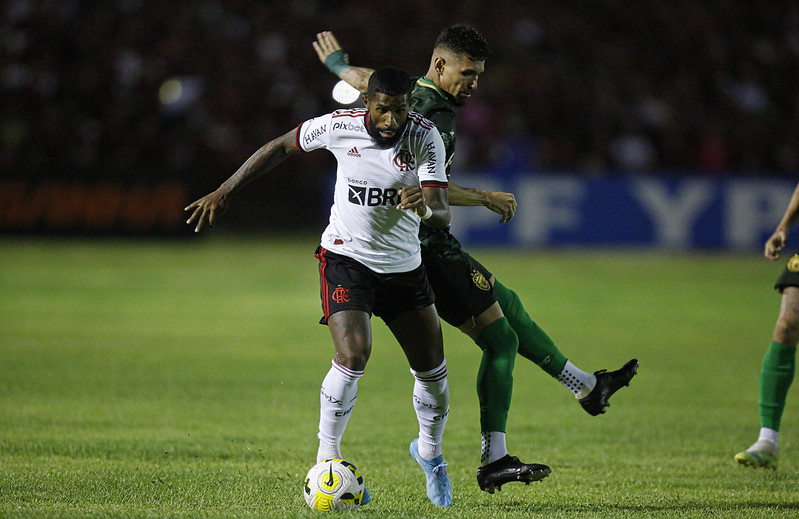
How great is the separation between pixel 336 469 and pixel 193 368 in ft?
16.6

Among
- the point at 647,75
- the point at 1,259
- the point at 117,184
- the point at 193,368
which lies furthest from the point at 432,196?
the point at 647,75

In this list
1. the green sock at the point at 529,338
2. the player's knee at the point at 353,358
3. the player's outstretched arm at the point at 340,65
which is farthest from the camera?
the player's outstretched arm at the point at 340,65

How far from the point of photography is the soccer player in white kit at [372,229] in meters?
5.33

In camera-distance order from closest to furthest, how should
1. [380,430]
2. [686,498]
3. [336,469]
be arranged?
1. [336,469]
2. [686,498]
3. [380,430]

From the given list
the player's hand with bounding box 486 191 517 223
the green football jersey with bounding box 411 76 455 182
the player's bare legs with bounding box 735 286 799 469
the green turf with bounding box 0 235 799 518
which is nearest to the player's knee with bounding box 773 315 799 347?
the player's bare legs with bounding box 735 286 799 469

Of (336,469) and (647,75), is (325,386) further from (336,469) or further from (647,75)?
(647,75)

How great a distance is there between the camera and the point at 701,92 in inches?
922

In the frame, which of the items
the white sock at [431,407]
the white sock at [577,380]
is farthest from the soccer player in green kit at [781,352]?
the white sock at [431,407]

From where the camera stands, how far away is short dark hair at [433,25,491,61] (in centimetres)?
597

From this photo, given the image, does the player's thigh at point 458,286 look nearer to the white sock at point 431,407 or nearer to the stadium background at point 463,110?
the white sock at point 431,407

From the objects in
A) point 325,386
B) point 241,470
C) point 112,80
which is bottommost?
point 241,470

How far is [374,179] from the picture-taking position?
18.0 ft

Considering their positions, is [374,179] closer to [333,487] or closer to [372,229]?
[372,229]

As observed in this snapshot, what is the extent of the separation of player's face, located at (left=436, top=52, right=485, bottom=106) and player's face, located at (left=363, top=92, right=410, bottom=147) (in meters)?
0.75
